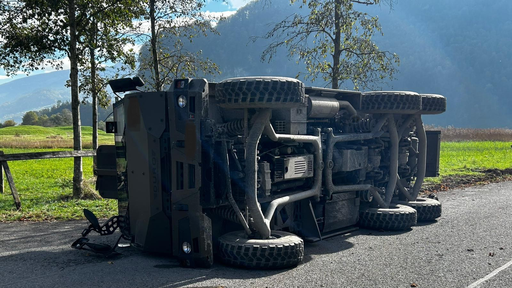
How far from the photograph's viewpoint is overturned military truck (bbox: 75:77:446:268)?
19.4ft

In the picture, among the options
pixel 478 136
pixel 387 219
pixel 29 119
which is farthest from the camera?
pixel 29 119

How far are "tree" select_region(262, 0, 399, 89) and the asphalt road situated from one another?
6354 mm

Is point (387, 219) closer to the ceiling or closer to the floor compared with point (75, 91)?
closer to the floor

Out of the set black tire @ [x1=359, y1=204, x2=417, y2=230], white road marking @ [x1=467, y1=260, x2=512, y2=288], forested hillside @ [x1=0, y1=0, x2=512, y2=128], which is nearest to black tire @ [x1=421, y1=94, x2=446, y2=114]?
black tire @ [x1=359, y1=204, x2=417, y2=230]

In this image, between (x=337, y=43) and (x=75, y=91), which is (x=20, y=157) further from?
(x=337, y=43)

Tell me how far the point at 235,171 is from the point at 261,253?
101cm

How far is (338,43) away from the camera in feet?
45.5

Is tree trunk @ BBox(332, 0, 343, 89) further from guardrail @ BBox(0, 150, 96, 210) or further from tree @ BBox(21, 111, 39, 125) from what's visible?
tree @ BBox(21, 111, 39, 125)

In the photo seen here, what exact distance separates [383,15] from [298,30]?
151549 millimetres

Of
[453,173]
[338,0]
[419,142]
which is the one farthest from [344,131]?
[453,173]

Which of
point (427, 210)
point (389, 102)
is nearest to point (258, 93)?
point (389, 102)

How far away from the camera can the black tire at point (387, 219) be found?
8.20 meters

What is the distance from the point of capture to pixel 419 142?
10.0 metres

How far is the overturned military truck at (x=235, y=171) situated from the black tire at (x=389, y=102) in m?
0.02
